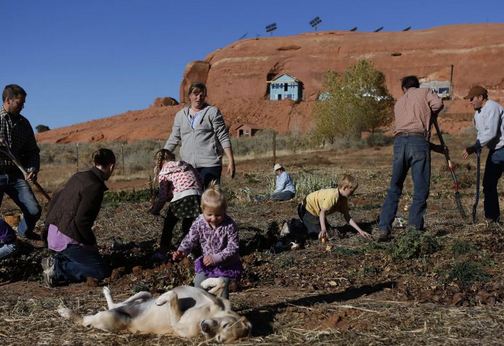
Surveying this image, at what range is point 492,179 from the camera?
25.3 feet

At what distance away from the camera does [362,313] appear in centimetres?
433

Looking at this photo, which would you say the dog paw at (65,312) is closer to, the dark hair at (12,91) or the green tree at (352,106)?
the dark hair at (12,91)

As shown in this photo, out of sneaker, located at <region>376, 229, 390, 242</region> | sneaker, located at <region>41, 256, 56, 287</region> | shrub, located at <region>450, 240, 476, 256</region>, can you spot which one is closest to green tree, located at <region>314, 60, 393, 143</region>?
sneaker, located at <region>376, 229, 390, 242</region>

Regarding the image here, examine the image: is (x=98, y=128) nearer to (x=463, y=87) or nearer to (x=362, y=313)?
(x=463, y=87)

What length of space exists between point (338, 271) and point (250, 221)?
341 cm

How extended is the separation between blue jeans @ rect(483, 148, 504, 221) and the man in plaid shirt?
5.24 m

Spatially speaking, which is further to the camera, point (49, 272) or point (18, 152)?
point (18, 152)

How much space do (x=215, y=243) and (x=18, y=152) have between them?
3230 mm

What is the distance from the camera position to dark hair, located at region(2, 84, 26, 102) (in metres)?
6.33

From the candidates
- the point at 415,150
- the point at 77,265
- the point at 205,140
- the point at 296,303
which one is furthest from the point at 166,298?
the point at 415,150

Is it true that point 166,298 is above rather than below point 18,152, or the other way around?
below

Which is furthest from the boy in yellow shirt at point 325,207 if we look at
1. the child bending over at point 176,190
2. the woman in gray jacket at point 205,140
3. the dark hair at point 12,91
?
the dark hair at point 12,91

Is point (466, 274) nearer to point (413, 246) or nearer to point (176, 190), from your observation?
point (413, 246)

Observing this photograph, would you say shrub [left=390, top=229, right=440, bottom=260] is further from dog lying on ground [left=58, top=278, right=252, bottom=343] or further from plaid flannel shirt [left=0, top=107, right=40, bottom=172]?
plaid flannel shirt [left=0, top=107, right=40, bottom=172]
